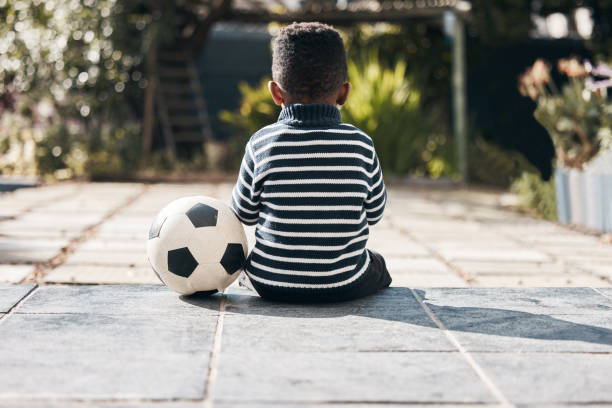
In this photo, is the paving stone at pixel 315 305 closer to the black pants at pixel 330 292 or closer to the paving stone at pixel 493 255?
the black pants at pixel 330 292

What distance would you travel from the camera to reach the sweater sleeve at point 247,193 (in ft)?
10.9

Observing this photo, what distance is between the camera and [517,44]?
10.5 metres

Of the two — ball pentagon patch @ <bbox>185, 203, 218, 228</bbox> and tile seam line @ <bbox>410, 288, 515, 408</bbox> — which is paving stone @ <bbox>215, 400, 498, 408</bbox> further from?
ball pentagon patch @ <bbox>185, 203, 218, 228</bbox>

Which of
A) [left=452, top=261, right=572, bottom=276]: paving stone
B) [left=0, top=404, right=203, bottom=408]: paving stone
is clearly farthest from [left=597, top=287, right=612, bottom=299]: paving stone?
[left=0, top=404, right=203, bottom=408]: paving stone

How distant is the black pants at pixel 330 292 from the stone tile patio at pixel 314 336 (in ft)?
0.14

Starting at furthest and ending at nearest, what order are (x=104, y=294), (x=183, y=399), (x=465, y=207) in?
(x=465, y=207) < (x=104, y=294) < (x=183, y=399)

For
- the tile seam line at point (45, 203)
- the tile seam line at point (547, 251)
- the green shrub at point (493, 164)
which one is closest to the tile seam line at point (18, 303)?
the tile seam line at point (45, 203)

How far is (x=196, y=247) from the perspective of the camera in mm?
3285

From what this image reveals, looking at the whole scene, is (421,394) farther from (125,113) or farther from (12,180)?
(125,113)

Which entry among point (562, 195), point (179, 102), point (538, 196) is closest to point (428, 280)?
point (562, 195)

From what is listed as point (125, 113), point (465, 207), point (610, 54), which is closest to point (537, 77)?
point (465, 207)

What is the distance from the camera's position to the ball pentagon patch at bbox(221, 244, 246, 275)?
3.33 m

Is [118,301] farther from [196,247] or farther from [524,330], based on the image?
[524,330]

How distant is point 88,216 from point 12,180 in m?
3.22
